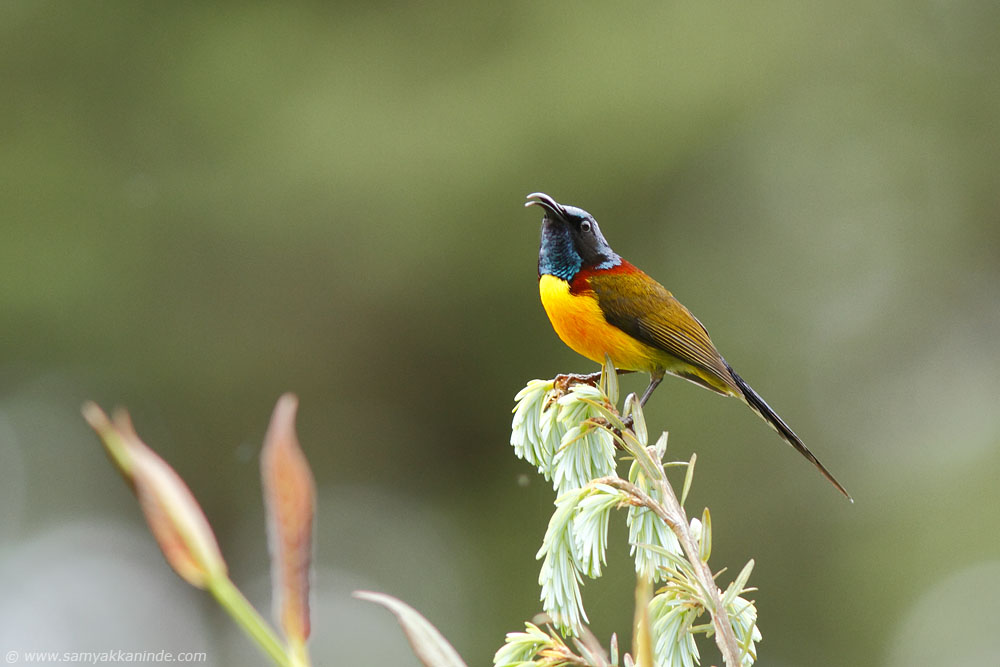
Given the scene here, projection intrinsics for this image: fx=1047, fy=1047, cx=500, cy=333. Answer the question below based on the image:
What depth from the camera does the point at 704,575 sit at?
1022 mm

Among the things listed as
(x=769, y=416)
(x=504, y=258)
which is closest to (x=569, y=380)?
(x=769, y=416)

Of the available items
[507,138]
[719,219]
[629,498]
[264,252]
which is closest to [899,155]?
[719,219]

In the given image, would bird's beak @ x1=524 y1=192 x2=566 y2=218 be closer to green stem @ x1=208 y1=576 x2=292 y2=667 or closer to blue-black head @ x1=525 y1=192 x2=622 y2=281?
blue-black head @ x1=525 y1=192 x2=622 y2=281

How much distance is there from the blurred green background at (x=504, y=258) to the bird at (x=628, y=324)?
14.8 ft

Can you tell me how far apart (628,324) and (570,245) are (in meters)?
0.39

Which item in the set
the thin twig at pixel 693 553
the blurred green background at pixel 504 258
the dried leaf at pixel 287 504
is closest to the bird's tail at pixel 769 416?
the thin twig at pixel 693 553

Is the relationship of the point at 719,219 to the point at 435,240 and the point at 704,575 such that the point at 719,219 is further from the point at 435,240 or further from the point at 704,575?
the point at 704,575

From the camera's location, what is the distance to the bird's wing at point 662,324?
2.83 m

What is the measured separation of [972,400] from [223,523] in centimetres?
630

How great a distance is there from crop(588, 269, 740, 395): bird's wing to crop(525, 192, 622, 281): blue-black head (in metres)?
0.09

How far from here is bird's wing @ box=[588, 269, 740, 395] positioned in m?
2.83

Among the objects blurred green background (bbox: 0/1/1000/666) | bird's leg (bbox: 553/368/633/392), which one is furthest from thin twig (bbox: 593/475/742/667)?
blurred green background (bbox: 0/1/1000/666)

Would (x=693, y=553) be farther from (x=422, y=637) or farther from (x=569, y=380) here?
(x=569, y=380)

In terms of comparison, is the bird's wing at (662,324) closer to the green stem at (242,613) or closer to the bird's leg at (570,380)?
the bird's leg at (570,380)
